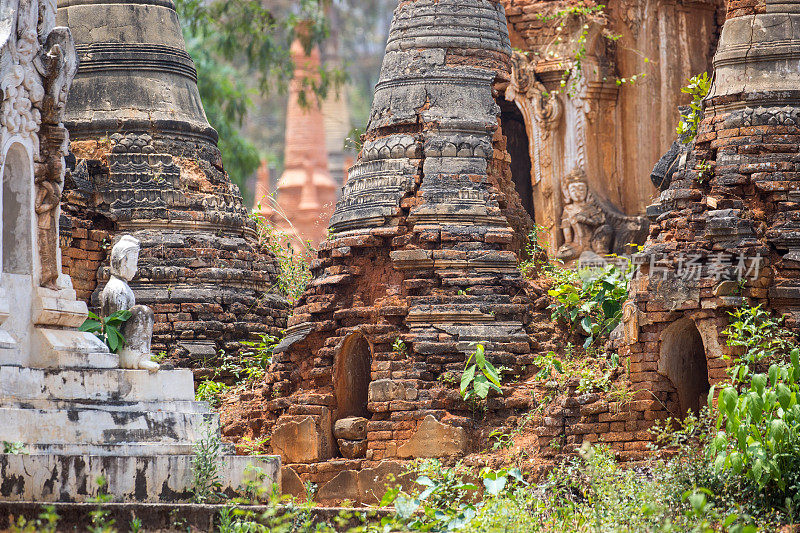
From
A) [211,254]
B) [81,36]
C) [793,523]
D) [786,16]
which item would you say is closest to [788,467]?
[793,523]

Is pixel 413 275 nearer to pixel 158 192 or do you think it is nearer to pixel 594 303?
pixel 594 303

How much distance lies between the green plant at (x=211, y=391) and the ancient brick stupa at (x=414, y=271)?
55 cm

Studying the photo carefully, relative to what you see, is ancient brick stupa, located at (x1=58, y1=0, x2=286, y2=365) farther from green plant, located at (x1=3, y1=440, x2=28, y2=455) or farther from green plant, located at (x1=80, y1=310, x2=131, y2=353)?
green plant, located at (x1=3, y1=440, x2=28, y2=455)

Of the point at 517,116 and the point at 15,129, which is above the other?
the point at 517,116

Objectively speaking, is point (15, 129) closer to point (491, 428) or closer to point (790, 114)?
point (491, 428)

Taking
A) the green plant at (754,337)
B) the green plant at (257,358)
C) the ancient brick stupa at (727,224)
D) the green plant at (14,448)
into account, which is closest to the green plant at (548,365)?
the ancient brick stupa at (727,224)

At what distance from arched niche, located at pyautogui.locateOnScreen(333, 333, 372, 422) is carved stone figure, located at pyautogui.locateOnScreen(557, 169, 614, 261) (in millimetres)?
4271

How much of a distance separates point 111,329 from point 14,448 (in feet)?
5.26

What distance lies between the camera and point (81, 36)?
636 inches

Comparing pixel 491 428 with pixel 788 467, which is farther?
pixel 491 428

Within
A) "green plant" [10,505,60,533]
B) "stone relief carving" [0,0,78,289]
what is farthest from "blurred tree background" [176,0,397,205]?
"green plant" [10,505,60,533]

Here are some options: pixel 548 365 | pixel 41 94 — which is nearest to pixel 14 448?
pixel 41 94

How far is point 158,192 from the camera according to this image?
15.8m

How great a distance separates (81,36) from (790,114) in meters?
7.06
